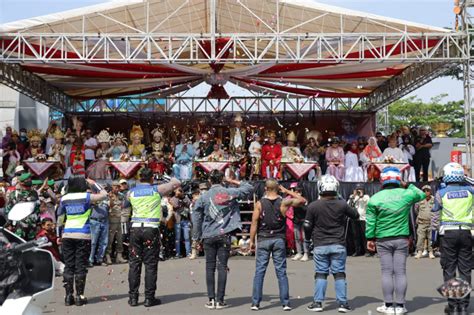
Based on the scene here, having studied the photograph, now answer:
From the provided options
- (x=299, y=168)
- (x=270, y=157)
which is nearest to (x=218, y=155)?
(x=270, y=157)

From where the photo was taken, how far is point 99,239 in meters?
15.5

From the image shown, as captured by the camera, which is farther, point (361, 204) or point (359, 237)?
point (359, 237)

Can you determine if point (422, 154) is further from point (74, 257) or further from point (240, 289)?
point (74, 257)

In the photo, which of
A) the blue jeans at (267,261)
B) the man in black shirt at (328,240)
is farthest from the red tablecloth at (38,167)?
the man in black shirt at (328,240)

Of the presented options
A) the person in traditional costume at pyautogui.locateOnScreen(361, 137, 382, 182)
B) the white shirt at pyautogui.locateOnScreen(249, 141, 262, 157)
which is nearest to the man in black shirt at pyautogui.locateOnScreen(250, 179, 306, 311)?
the person in traditional costume at pyautogui.locateOnScreen(361, 137, 382, 182)

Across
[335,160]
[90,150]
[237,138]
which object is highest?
[237,138]

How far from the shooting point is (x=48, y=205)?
15008mm

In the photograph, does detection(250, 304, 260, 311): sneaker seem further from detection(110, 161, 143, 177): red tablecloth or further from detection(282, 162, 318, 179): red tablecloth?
detection(110, 161, 143, 177): red tablecloth

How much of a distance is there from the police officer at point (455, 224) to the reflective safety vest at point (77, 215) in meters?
4.71

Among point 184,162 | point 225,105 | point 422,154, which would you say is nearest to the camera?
point 184,162

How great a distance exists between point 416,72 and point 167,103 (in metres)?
10.7

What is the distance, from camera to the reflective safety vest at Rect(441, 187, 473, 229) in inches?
378

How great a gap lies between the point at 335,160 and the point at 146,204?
36.3 feet

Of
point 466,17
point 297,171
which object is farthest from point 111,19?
point 466,17
